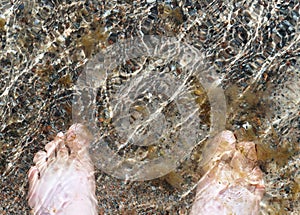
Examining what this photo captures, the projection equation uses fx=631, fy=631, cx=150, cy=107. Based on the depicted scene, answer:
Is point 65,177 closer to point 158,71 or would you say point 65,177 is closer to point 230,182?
point 158,71

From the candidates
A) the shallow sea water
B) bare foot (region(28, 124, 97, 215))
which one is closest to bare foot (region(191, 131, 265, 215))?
the shallow sea water

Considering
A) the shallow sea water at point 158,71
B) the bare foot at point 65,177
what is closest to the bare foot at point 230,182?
the shallow sea water at point 158,71

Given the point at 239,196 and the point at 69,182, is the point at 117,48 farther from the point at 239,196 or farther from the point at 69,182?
the point at 239,196

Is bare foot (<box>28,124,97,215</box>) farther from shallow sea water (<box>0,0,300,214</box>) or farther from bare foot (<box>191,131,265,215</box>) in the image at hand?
bare foot (<box>191,131,265,215</box>)

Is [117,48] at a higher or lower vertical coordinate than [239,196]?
higher

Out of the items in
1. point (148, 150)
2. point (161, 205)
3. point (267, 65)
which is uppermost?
point (267, 65)

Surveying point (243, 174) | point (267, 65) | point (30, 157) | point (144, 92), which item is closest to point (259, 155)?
point (243, 174)
